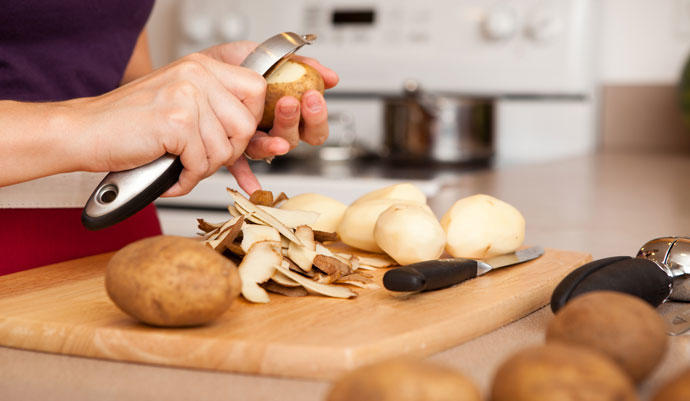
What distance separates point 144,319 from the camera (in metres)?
0.51

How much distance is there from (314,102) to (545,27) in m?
1.54

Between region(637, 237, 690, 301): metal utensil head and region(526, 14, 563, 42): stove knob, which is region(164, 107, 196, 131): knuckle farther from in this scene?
region(526, 14, 563, 42): stove knob

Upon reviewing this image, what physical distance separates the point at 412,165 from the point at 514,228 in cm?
140

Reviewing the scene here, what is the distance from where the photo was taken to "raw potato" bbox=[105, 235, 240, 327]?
0.49 meters

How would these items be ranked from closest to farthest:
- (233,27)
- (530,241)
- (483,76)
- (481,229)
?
(481,229) → (530,241) → (483,76) → (233,27)

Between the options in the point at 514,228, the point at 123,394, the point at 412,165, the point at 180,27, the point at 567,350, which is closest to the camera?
the point at 567,350

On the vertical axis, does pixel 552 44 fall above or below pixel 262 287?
above

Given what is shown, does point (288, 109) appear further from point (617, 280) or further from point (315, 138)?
point (617, 280)

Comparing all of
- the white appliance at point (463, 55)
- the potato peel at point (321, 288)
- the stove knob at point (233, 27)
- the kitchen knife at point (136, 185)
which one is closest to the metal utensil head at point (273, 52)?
the kitchen knife at point (136, 185)

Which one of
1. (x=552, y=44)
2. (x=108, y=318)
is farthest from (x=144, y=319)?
(x=552, y=44)

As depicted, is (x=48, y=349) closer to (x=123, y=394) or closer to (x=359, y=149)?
(x=123, y=394)

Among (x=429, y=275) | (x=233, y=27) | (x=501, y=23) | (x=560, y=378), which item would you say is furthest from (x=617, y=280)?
(x=233, y=27)

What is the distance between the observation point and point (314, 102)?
79 centimetres

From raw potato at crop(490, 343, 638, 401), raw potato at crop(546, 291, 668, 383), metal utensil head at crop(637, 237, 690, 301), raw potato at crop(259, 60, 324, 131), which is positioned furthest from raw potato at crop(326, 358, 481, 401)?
raw potato at crop(259, 60, 324, 131)
